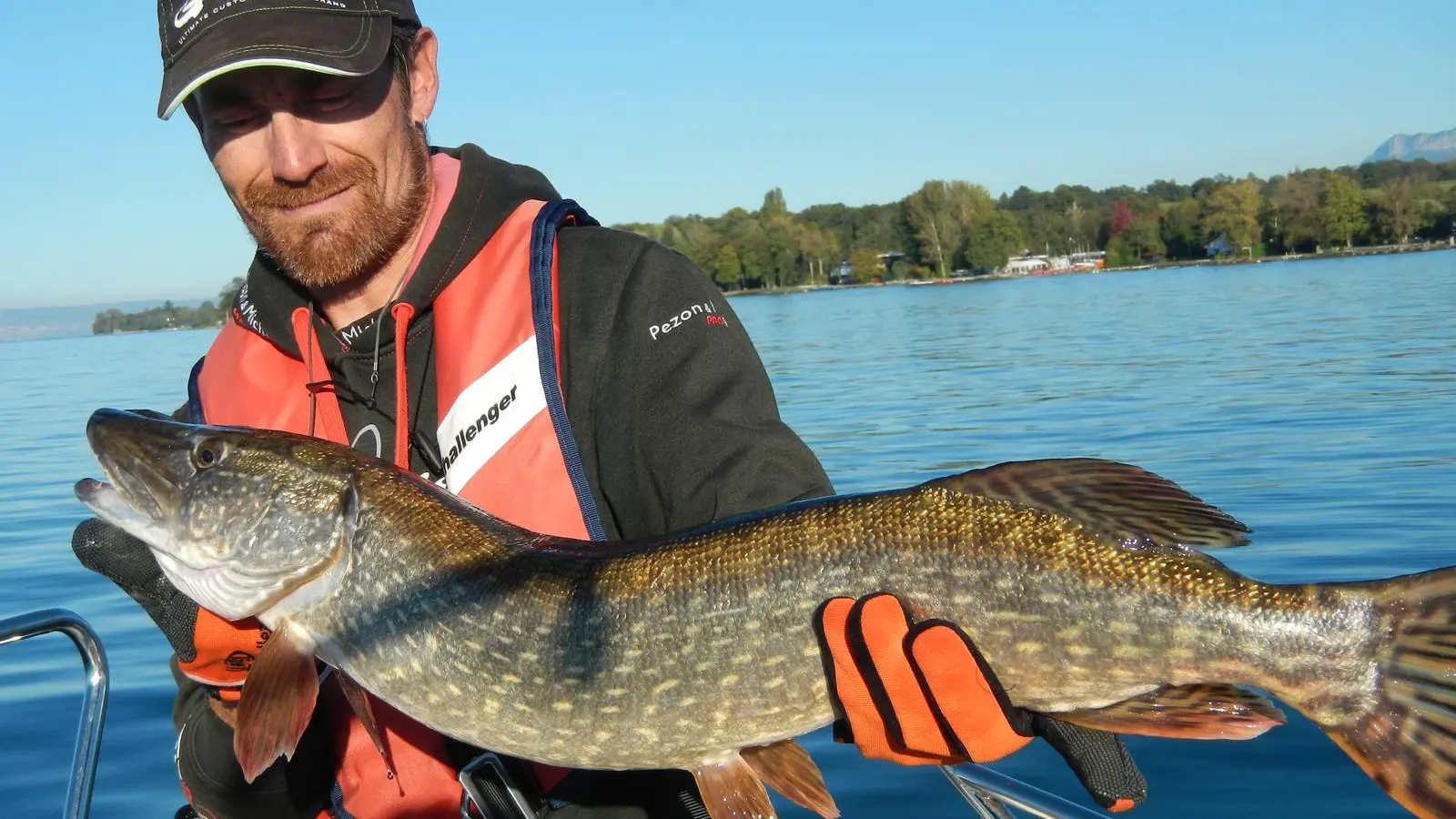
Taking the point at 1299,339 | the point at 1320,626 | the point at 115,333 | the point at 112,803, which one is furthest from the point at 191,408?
the point at 115,333

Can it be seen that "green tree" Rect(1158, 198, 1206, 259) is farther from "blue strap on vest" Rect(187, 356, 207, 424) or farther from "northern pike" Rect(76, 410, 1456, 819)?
"northern pike" Rect(76, 410, 1456, 819)

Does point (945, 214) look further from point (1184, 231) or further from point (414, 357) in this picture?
point (414, 357)

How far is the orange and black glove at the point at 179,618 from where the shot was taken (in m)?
3.00

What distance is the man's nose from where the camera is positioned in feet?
10.5

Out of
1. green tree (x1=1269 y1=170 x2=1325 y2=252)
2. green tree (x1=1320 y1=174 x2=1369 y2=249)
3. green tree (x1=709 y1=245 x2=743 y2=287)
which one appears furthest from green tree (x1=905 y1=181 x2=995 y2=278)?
green tree (x1=1320 y1=174 x2=1369 y2=249)

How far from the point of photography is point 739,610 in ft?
8.06

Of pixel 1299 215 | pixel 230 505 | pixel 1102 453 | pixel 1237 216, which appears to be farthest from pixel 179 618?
pixel 1237 216

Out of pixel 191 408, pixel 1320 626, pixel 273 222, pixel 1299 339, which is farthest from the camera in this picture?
pixel 1299 339

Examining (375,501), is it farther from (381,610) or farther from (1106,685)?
(1106,685)

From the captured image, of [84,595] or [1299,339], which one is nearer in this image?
[84,595]

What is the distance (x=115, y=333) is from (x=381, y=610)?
134 metres

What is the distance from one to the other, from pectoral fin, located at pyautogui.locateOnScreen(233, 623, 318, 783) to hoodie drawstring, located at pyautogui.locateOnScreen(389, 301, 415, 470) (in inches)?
26.4

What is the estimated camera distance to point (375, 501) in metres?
2.79

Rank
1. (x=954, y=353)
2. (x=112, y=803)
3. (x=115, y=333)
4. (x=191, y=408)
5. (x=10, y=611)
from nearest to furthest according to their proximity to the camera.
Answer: (x=191, y=408), (x=112, y=803), (x=10, y=611), (x=954, y=353), (x=115, y=333)
